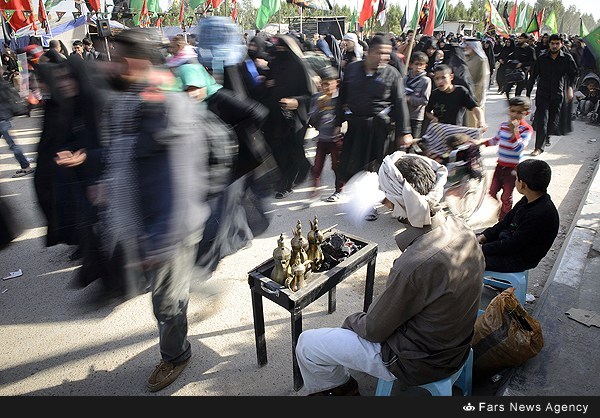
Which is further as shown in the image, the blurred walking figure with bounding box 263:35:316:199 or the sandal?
the sandal

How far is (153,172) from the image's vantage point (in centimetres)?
199

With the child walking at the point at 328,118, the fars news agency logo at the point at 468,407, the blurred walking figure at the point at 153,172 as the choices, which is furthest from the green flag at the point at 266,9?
the fars news agency logo at the point at 468,407

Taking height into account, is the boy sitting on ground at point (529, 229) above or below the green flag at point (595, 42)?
below

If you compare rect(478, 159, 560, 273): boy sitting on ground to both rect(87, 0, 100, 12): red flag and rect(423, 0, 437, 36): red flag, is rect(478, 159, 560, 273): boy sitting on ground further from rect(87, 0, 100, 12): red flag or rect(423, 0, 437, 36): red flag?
rect(87, 0, 100, 12): red flag

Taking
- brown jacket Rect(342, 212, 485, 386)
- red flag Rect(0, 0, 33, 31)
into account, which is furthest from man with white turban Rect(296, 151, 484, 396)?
red flag Rect(0, 0, 33, 31)

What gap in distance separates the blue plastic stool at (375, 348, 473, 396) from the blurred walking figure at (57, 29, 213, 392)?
1.26 m

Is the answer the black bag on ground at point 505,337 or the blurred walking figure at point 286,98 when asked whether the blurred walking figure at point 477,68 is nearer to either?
the blurred walking figure at point 286,98

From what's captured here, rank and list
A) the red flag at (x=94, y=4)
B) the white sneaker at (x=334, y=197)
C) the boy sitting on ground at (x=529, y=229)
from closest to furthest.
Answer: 1. the boy sitting on ground at (x=529, y=229)
2. the white sneaker at (x=334, y=197)
3. the red flag at (x=94, y=4)

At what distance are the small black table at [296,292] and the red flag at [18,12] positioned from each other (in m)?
10.3

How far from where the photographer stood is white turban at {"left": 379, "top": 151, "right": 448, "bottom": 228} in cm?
174

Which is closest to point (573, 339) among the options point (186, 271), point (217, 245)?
point (186, 271)

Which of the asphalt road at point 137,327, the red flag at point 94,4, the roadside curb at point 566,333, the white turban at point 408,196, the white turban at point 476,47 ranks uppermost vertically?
the red flag at point 94,4

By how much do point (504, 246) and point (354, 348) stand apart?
1.43 metres

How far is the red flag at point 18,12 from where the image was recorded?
9137 millimetres
